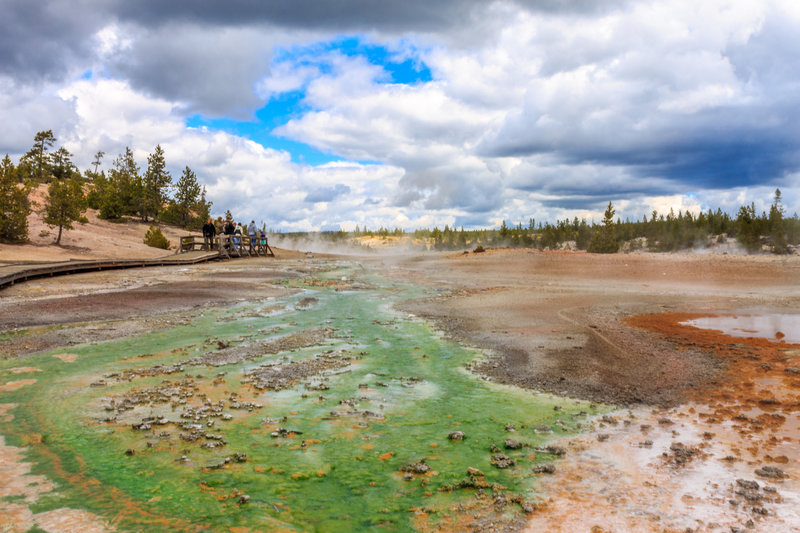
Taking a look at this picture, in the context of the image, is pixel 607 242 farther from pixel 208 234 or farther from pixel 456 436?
pixel 456 436

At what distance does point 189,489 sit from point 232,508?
61cm

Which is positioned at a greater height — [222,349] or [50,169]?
A: [50,169]

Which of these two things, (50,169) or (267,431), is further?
(50,169)

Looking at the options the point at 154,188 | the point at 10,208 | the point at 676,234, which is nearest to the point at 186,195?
the point at 154,188

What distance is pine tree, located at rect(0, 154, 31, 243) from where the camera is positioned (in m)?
33.5

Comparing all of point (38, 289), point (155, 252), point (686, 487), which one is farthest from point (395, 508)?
point (155, 252)

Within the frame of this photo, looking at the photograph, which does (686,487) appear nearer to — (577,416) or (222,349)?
(577,416)

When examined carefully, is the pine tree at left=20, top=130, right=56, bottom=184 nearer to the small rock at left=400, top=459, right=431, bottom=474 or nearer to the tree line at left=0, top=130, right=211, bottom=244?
the tree line at left=0, top=130, right=211, bottom=244

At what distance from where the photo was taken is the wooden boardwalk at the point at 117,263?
20.2 meters

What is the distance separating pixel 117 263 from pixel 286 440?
2613cm

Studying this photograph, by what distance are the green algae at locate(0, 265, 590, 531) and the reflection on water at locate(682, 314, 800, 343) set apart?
7.45 m

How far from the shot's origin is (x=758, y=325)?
1380 centimetres

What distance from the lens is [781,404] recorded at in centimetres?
727

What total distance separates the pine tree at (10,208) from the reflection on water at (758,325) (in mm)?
40408
